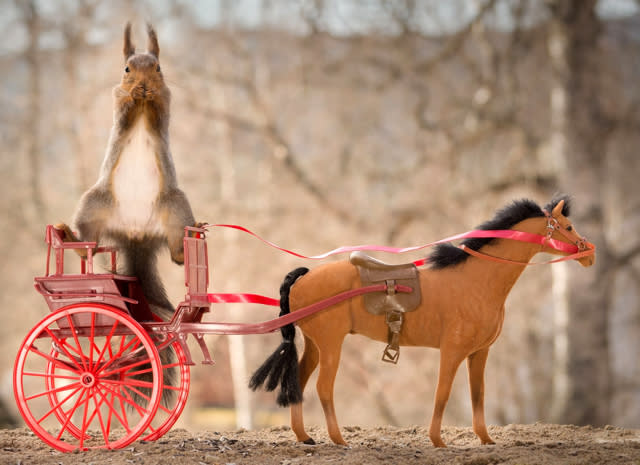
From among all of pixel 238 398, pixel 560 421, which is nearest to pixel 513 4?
pixel 560 421

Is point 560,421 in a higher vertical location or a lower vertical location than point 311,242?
lower

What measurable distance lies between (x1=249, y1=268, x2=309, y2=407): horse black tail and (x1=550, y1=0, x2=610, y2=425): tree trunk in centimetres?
559

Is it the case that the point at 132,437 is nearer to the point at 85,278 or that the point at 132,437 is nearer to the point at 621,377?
the point at 85,278

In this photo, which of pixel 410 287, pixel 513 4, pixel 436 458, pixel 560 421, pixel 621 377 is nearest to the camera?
pixel 436 458

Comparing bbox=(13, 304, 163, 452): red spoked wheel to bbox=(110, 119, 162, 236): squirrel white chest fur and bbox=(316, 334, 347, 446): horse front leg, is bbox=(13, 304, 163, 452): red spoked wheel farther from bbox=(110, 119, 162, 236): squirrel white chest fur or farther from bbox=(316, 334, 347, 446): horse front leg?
bbox=(316, 334, 347, 446): horse front leg

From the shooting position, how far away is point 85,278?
459 cm

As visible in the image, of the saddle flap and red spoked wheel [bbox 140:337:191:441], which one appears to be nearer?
the saddle flap

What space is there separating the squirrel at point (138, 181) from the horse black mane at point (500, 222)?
1779 mm

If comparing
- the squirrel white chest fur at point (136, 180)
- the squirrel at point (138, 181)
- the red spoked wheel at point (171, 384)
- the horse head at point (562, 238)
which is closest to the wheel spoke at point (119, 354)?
the red spoked wheel at point (171, 384)

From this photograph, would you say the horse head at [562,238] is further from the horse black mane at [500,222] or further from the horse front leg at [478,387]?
the horse front leg at [478,387]

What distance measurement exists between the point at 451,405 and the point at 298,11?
7.34m

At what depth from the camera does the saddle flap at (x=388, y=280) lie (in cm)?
465

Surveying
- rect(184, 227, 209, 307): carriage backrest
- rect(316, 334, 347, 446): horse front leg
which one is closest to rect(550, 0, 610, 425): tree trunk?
rect(316, 334, 347, 446): horse front leg

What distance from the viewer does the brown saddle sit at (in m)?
4.65
